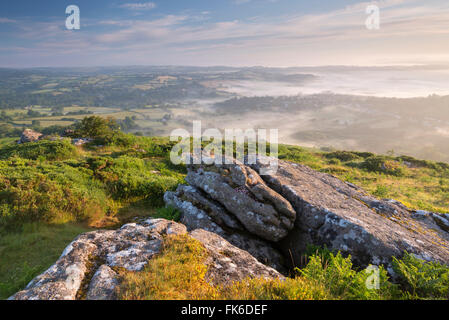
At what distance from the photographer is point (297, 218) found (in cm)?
789

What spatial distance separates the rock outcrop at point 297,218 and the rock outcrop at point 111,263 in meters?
1.57

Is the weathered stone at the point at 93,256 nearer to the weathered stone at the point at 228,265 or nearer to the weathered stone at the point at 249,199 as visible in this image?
the weathered stone at the point at 228,265

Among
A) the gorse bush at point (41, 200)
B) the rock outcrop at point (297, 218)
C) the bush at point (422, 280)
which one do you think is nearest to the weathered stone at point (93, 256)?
the rock outcrop at point (297, 218)

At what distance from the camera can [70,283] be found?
4051 millimetres

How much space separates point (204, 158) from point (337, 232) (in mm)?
6246

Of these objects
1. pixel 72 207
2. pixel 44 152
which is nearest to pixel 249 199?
pixel 72 207

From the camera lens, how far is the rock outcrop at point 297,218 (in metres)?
6.40

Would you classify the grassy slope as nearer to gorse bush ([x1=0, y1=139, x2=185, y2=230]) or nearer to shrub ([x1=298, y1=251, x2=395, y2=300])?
gorse bush ([x1=0, y1=139, x2=185, y2=230])

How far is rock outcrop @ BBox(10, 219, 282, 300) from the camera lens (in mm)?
3896

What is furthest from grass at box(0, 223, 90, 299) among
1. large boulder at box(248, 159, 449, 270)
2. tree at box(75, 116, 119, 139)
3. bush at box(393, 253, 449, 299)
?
tree at box(75, 116, 119, 139)

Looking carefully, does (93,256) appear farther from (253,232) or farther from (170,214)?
(253,232)

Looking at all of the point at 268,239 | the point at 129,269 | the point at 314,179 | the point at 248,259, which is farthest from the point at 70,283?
the point at 314,179

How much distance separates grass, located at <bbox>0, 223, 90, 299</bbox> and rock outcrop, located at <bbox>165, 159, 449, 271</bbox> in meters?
3.84

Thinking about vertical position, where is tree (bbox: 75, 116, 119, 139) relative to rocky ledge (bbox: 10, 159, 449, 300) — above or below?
above
